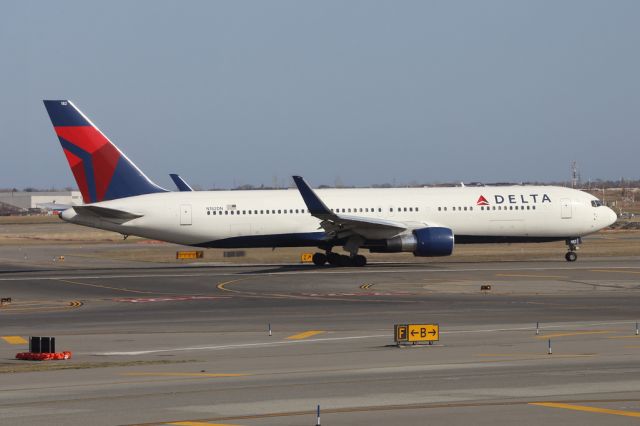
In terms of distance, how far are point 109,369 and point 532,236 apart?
37455 millimetres

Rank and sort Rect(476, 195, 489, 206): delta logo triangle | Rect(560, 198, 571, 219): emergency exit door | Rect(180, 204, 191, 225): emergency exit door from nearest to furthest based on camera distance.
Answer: Rect(180, 204, 191, 225): emergency exit door, Rect(476, 195, 489, 206): delta logo triangle, Rect(560, 198, 571, 219): emergency exit door

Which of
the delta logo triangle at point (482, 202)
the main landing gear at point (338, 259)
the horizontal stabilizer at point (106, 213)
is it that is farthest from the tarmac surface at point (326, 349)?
the delta logo triangle at point (482, 202)

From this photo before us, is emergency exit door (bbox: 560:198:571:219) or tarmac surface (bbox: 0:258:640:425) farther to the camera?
emergency exit door (bbox: 560:198:571:219)

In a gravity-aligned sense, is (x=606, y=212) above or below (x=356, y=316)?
above

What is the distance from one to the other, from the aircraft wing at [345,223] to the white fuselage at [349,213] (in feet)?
3.88

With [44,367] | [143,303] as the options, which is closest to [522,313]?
[143,303]

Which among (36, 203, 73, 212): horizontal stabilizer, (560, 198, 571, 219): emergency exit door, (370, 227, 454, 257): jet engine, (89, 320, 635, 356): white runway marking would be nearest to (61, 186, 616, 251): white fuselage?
(560, 198, 571, 219): emergency exit door

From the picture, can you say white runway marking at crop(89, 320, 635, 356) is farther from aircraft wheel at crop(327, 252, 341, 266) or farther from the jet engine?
aircraft wheel at crop(327, 252, 341, 266)

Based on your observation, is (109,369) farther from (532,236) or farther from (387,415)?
(532,236)

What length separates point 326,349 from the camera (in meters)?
26.1

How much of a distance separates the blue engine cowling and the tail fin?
48.5 feet

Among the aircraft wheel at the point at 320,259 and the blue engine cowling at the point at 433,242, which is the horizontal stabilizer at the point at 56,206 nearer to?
the aircraft wheel at the point at 320,259

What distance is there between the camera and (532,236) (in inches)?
2239

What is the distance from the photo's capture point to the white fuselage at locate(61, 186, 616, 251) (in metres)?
54.8
